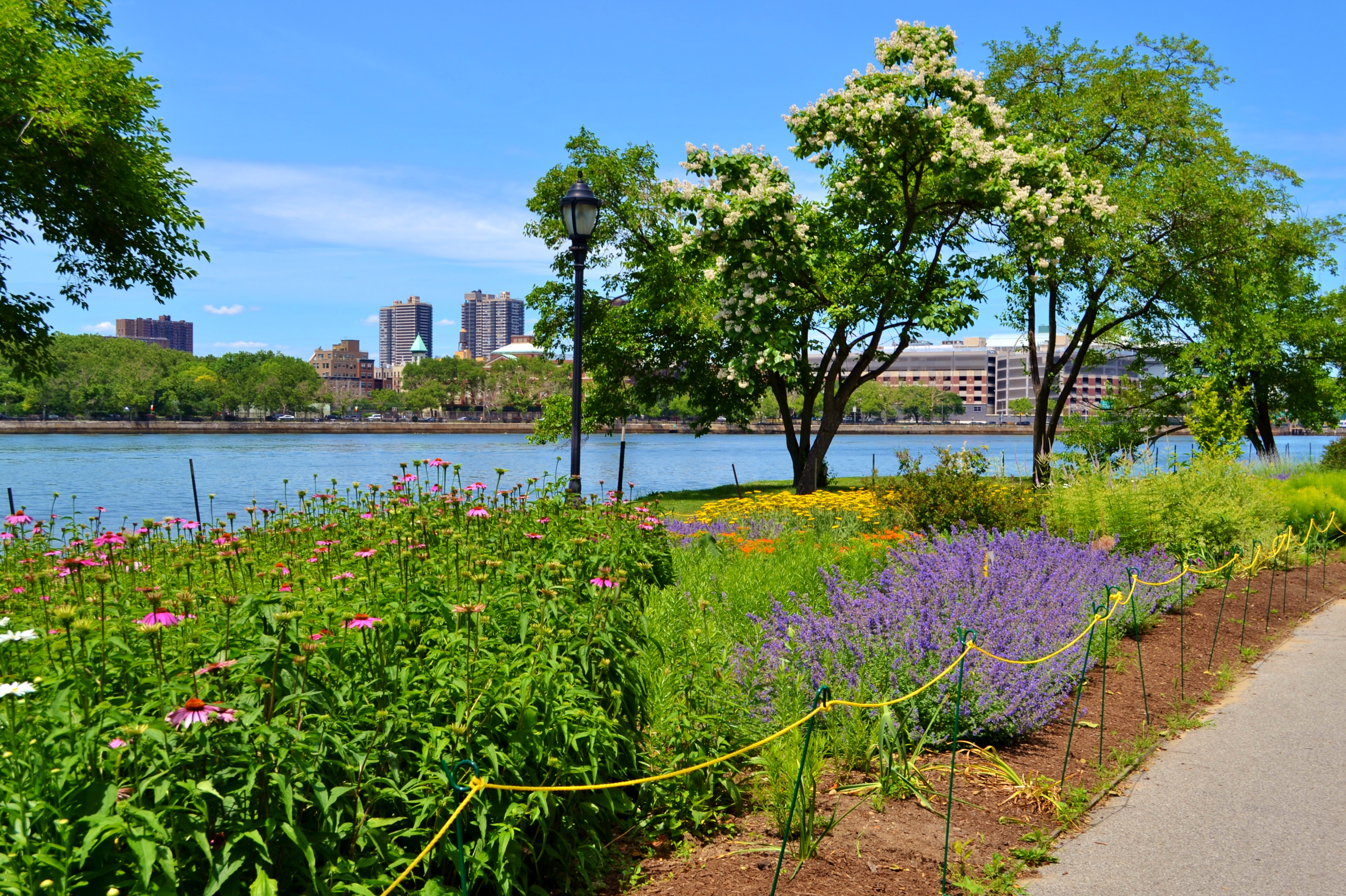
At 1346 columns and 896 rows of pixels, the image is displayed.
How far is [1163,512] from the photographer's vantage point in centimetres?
1201

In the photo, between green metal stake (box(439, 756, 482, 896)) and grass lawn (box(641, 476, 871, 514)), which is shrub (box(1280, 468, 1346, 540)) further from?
green metal stake (box(439, 756, 482, 896))

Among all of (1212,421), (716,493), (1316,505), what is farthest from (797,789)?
(716,493)

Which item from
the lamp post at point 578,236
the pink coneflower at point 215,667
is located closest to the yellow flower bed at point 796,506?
the lamp post at point 578,236

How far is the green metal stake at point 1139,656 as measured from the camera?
6316 mm

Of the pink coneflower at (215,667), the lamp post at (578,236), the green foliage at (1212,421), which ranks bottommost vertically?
the pink coneflower at (215,667)

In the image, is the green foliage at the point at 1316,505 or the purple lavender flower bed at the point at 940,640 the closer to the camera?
the purple lavender flower bed at the point at 940,640

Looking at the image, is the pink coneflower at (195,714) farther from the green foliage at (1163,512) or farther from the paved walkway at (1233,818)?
the green foliage at (1163,512)

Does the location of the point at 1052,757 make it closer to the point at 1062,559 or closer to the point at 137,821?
the point at 1062,559

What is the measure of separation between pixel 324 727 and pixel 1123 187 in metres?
26.2

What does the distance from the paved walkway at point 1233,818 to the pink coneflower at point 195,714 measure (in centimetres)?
331

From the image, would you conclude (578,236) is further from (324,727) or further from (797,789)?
(324,727)

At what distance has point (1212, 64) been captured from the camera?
27.2m

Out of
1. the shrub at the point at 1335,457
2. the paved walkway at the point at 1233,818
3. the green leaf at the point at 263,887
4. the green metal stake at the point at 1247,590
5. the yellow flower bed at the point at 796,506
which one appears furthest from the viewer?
the shrub at the point at 1335,457

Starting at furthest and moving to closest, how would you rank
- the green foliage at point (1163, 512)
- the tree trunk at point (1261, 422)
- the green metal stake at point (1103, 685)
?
1. the tree trunk at point (1261, 422)
2. the green foliage at point (1163, 512)
3. the green metal stake at point (1103, 685)
